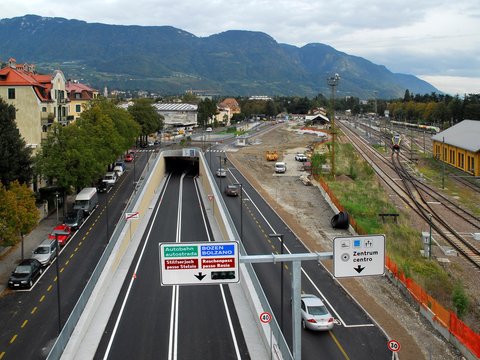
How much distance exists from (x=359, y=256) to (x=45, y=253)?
26.0m

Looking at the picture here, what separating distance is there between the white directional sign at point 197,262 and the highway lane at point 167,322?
7260 mm

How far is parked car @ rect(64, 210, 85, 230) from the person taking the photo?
142 feet

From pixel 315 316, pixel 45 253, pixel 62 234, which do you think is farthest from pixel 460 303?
pixel 62 234

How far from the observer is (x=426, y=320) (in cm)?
2548

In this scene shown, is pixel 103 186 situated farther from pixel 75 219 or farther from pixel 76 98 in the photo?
pixel 76 98

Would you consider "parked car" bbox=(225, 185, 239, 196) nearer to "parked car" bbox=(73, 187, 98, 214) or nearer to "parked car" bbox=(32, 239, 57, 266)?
"parked car" bbox=(73, 187, 98, 214)

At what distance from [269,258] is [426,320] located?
14204mm

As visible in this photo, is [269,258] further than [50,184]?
No

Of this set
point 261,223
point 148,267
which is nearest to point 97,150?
point 261,223

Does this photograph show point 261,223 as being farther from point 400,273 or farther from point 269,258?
point 269,258

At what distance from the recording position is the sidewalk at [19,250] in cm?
3309

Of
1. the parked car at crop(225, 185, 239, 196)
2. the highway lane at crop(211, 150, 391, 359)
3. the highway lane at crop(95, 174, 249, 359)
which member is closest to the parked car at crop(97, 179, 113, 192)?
the parked car at crop(225, 185, 239, 196)

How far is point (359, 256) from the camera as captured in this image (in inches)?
602

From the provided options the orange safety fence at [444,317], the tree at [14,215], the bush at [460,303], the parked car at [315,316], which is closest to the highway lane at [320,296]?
the parked car at [315,316]
